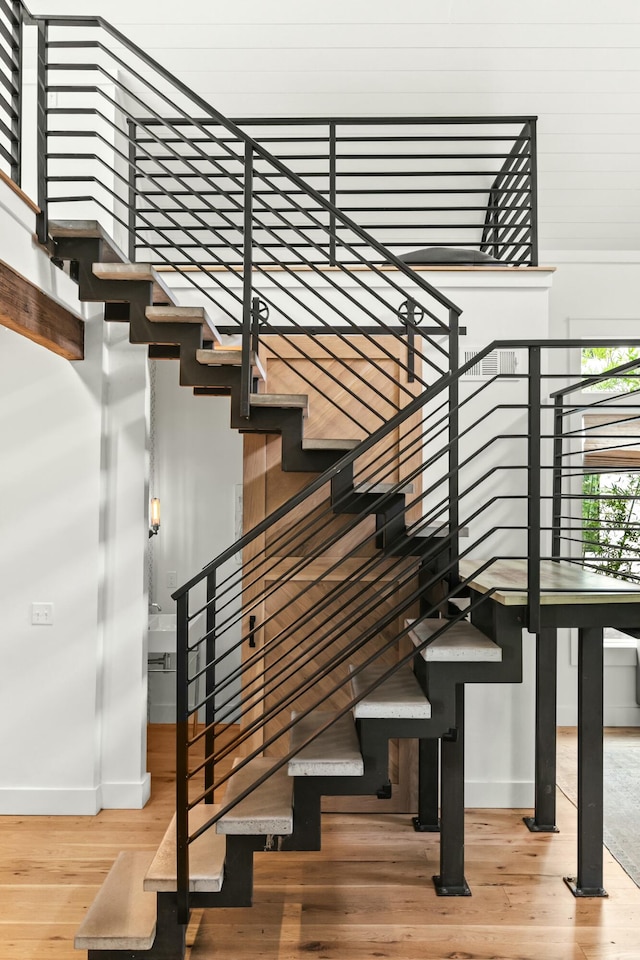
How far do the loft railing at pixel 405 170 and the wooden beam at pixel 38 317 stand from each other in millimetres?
691

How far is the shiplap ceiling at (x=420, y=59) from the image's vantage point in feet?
12.2

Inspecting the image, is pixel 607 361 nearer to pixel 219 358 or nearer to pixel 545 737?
pixel 545 737

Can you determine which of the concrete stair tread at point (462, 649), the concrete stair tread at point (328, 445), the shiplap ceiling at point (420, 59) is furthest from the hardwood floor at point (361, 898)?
the shiplap ceiling at point (420, 59)

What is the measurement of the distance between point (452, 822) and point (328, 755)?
85cm

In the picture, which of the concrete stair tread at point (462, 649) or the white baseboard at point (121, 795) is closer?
the concrete stair tread at point (462, 649)

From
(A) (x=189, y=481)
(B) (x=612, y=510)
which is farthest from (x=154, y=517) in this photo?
(B) (x=612, y=510)

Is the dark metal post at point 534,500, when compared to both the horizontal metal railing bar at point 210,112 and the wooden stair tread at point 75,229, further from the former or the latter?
the wooden stair tread at point 75,229

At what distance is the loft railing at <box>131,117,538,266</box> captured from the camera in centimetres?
412

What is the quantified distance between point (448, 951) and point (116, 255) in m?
3.09

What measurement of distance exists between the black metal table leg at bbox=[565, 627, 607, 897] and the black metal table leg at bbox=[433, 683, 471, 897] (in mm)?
487

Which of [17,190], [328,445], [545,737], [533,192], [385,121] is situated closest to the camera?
[17,190]

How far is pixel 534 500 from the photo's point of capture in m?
2.67

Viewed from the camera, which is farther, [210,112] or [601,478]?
[601,478]

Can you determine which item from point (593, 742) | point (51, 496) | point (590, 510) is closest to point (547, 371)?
point (590, 510)
